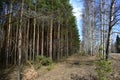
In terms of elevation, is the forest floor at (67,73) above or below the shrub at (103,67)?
below

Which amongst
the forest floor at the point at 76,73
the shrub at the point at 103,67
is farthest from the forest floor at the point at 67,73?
the shrub at the point at 103,67

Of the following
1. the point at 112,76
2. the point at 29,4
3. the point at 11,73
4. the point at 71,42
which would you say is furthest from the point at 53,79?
the point at 71,42

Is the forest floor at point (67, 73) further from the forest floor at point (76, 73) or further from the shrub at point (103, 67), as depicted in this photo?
the shrub at point (103, 67)

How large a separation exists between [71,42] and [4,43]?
17748mm

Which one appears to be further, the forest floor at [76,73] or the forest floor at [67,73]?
the forest floor at [67,73]

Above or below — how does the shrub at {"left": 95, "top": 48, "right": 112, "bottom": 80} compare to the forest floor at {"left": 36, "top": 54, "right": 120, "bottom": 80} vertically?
above

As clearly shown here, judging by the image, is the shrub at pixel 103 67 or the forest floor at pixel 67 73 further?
the forest floor at pixel 67 73

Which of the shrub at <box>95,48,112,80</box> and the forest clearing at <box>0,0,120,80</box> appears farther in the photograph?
the forest clearing at <box>0,0,120,80</box>

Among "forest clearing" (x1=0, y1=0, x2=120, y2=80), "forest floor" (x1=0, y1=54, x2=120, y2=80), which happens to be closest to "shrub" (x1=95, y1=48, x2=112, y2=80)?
"forest clearing" (x1=0, y1=0, x2=120, y2=80)

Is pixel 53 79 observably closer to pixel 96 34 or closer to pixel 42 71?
pixel 42 71

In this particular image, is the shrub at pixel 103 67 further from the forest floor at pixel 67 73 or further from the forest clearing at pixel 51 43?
the forest floor at pixel 67 73

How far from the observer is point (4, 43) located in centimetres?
3597

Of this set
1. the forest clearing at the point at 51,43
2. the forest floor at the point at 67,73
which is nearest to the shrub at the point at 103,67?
the forest clearing at the point at 51,43

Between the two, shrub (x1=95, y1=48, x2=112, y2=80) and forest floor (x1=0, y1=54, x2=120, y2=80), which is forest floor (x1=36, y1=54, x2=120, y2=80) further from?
shrub (x1=95, y1=48, x2=112, y2=80)
